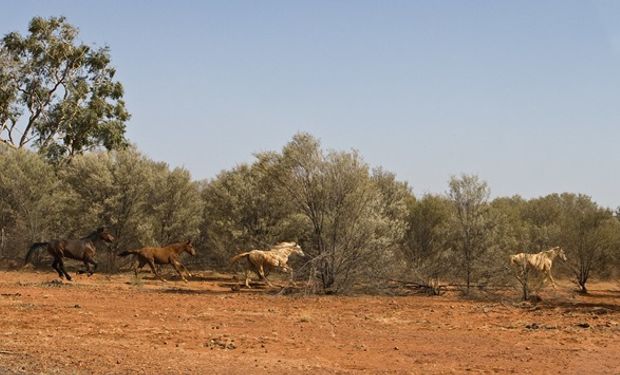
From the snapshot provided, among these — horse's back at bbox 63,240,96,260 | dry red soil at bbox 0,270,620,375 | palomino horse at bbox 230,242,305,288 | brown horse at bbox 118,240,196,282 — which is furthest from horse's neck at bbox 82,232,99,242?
palomino horse at bbox 230,242,305,288

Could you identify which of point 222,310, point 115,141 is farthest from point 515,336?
point 115,141

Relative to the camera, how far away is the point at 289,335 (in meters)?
13.1

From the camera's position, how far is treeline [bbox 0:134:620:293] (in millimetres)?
22906

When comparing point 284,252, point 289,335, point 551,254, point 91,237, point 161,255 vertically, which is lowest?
point 289,335

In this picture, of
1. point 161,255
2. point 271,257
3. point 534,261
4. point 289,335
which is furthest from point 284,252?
point 289,335

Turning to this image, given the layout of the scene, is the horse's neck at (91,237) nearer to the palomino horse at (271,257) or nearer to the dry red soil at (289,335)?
the dry red soil at (289,335)

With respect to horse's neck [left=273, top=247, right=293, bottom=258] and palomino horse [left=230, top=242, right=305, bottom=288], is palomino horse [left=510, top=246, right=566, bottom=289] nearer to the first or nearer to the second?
palomino horse [left=230, top=242, right=305, bottom=288]

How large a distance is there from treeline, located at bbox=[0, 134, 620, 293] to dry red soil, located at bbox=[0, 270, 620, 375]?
3031 millimetres

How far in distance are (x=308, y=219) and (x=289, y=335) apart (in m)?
10.4

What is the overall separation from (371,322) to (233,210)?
15182 mm

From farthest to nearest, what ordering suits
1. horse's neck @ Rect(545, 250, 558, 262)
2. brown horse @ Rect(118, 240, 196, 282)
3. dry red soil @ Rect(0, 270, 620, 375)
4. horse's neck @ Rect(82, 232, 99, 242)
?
1. horse's neck @ Rect(545, 250, 558, 262)
2. brown horse @ Rect(118, 240, 196, 282)
3. horse's neck @ Rect(82, 232, 99, 242)
4. dry red soil @ Rect(0, 270, 620, 375)

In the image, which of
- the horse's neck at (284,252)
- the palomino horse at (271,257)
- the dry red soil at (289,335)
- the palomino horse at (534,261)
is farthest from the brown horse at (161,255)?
the palomino horse at (534,261)

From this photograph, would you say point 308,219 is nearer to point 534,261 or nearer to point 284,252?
point 284,252

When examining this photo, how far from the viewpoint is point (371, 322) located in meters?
15.2
